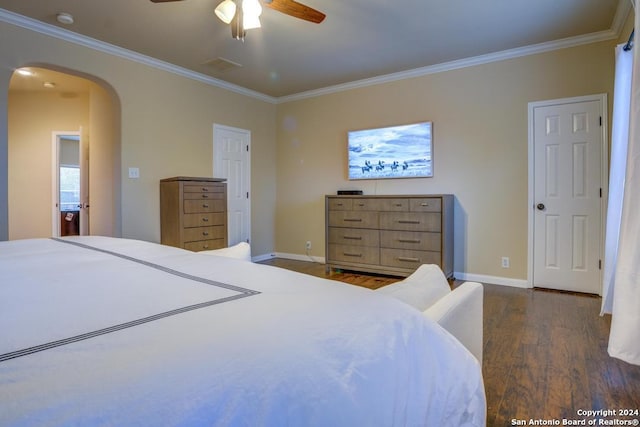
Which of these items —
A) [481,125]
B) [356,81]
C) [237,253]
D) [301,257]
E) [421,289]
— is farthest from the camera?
[301,257]

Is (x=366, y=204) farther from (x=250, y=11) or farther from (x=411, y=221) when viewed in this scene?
(x=250, y=11)

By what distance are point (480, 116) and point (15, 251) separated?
4.25m

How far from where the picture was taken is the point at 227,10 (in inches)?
98.7

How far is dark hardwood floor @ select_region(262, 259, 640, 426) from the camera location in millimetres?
1675

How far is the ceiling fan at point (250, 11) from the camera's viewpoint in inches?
96.0

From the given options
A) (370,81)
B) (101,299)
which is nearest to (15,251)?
(101,299)

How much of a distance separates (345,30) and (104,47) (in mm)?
2457

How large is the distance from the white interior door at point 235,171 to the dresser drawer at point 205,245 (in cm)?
93

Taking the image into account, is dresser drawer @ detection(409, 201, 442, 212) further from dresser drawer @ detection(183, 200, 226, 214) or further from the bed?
the bed

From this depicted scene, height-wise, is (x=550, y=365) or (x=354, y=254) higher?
(x=354, y=254)

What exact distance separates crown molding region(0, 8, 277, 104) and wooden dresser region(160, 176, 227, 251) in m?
1.36

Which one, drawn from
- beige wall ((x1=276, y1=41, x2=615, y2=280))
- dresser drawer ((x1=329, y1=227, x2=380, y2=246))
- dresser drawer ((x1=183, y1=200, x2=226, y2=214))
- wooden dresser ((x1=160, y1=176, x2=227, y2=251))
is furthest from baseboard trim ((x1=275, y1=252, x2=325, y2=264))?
dresser drawer ((x1=183, y1=200, x2=226, y2=214))

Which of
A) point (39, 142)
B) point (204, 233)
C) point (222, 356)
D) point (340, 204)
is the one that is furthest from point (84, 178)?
point (222, 356)

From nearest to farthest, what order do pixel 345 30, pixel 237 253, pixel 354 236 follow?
1. pixel 237 253
2. pixel 345 30
3. pixel 354 236
